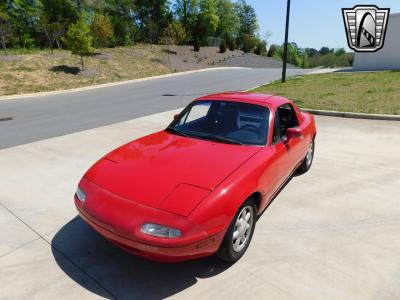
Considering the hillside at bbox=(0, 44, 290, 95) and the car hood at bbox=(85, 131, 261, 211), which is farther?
the hillside at bbox=(0, 44, 290, 95)

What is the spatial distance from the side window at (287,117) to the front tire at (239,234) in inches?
57.5

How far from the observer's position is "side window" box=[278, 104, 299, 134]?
176 inches

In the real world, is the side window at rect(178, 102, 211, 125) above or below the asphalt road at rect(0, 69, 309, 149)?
above

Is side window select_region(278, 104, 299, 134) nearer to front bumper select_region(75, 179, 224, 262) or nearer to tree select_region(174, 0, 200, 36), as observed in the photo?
front bumper select_region(75, 179, 224, 262)

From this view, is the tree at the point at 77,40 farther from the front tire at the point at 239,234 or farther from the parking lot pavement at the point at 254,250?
the front tire at the point at 239,234

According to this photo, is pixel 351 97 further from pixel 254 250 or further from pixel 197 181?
pixel 197 181

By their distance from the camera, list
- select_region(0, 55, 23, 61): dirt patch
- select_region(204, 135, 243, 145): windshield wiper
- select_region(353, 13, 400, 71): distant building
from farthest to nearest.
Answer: select_region(353, 13, 400, 71): distant building, select_region(0, 55, 23, 61): dirt patch, select_region(204, 135, 243, 145): windshield wiper

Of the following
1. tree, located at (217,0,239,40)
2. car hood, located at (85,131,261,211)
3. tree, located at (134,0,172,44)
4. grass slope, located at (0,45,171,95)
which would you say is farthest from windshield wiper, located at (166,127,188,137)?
tree, located at (217,0,239,40)

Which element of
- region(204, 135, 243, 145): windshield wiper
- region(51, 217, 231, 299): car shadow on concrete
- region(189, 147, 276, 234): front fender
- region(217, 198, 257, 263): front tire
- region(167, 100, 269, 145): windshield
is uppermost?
region(167, 100, 269, 145): windshield

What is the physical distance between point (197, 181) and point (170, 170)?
37 centimetres

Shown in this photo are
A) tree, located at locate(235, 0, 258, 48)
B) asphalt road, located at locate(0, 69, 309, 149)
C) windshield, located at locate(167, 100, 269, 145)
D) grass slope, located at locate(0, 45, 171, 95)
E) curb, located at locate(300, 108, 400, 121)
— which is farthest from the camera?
tree, located at locate(235, 0, 258, 48)

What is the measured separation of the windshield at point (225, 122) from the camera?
3961mm

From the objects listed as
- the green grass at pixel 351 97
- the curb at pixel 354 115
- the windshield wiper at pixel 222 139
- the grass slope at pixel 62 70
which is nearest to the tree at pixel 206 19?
the grass slope at pixel 62 70

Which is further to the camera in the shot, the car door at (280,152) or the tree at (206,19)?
the tree at (206,19)
